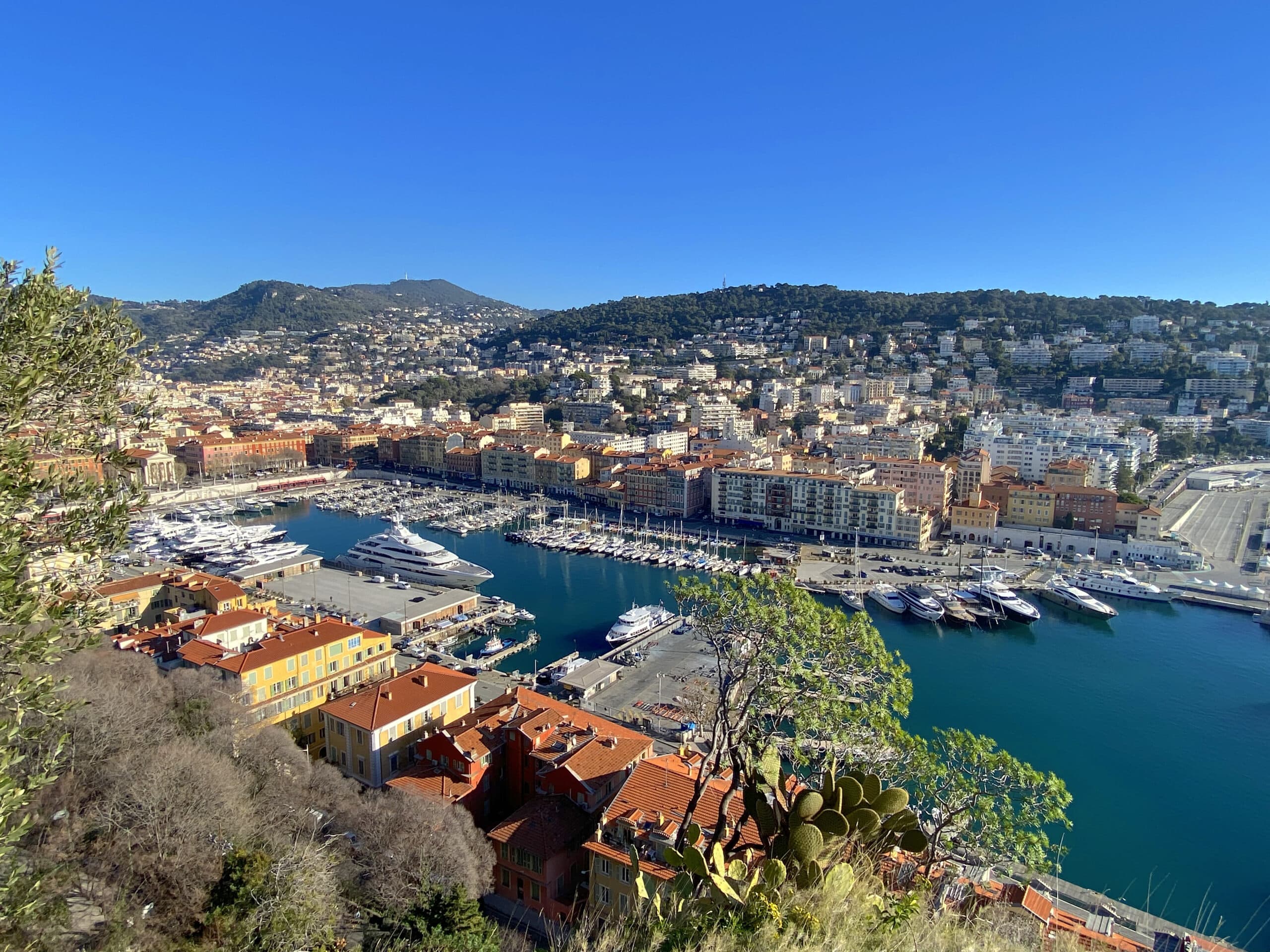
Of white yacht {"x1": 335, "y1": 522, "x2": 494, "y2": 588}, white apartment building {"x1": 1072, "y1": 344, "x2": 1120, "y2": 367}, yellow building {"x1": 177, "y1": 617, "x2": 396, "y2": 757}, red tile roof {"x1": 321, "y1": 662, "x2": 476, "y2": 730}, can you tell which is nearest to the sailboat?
white yacht {"x1": 335, "y1": 522, "x2": 494, "y2": 588}

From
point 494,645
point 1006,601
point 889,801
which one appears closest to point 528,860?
point 889,801

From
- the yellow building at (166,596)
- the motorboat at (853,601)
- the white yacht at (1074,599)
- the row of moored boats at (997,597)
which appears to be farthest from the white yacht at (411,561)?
the white yacht at (1074,599)

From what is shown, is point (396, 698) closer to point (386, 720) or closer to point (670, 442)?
point (386, 720)

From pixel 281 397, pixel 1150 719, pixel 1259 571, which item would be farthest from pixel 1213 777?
pixel 281 397

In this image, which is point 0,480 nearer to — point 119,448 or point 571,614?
point 119,448

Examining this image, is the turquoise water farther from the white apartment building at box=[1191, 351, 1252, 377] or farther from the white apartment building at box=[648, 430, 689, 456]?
the white apartment building at box=[1191, 351, 1252, 377]
